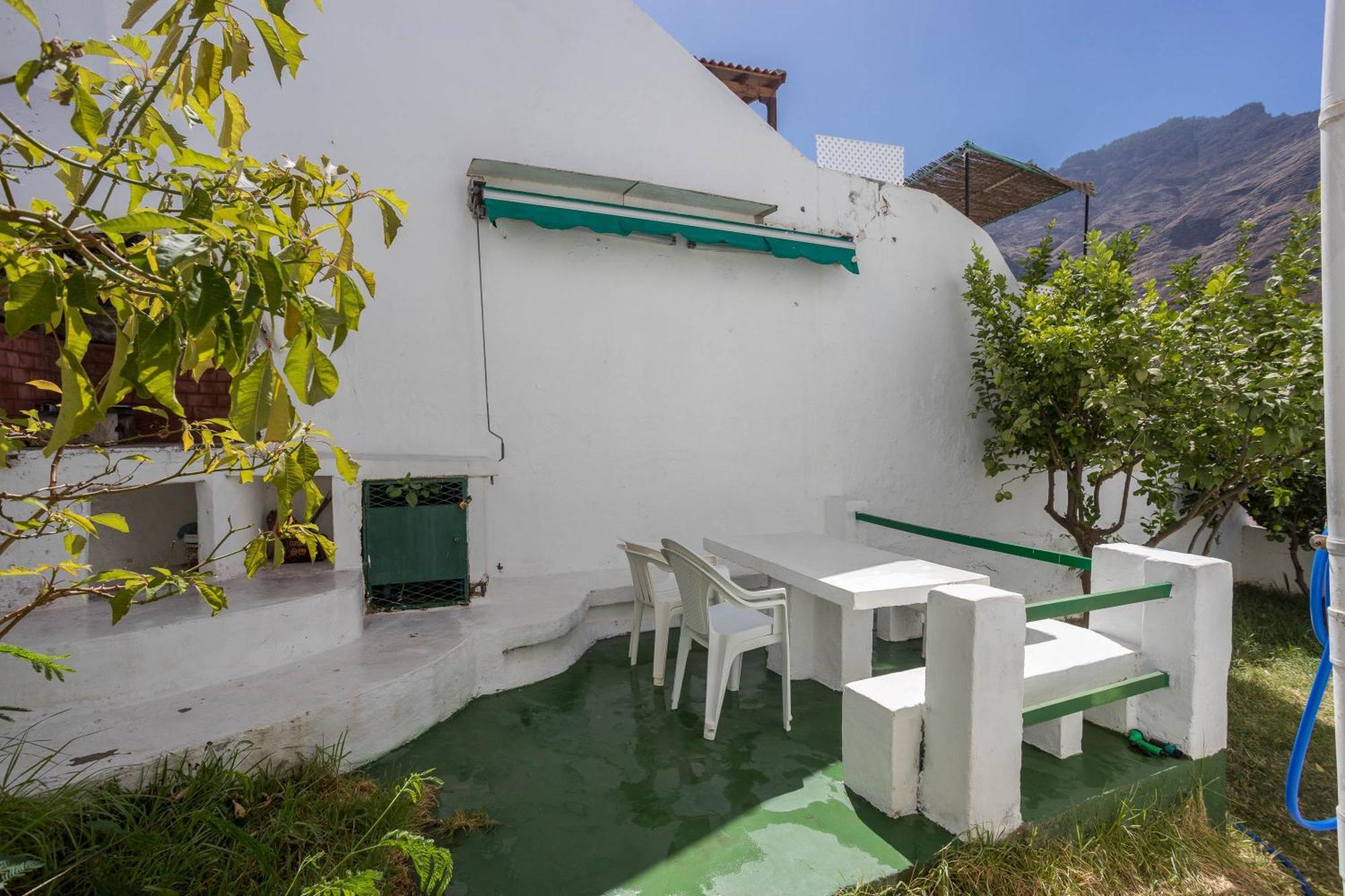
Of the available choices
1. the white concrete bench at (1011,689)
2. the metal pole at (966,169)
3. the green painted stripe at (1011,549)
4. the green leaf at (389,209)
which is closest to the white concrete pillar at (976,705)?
the white concrete bench at (1011,689)

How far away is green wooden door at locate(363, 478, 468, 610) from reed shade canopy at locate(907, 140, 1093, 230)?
6.62 metres

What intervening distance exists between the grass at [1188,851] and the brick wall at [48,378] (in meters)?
4.27

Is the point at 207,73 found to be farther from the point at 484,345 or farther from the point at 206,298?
the point at 484,345

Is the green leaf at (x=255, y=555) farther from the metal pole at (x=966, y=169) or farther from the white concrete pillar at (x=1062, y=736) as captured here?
the metal pole at (x=966, y=169)

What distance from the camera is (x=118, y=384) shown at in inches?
37.6

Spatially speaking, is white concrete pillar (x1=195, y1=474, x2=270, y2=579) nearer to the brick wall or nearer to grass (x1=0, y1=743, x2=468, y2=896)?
the brick wall

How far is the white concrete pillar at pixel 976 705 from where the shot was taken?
2.30m

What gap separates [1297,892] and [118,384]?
411cm

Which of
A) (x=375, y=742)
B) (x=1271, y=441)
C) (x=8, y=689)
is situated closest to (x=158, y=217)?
(x=375, y=742)

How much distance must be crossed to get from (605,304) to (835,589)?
3.11 meters

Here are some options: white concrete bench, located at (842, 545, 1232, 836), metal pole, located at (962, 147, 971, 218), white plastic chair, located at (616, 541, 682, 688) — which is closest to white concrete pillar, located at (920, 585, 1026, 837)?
white concrete bench, located at (842, 545, 1232, 836)

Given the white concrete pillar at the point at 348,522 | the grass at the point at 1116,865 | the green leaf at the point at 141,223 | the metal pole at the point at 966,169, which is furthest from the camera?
the metal pole at the point at 966,169

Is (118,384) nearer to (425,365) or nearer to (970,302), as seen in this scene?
(425,365)

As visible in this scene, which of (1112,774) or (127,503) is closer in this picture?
(1112,774)
